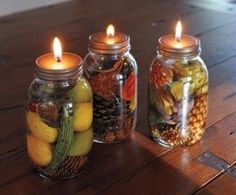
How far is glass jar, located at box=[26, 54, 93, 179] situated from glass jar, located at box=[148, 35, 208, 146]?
0.39 feet

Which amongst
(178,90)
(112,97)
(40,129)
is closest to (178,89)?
(178,90)

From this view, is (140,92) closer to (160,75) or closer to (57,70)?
(160,75)

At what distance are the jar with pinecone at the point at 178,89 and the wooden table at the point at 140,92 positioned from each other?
4cm

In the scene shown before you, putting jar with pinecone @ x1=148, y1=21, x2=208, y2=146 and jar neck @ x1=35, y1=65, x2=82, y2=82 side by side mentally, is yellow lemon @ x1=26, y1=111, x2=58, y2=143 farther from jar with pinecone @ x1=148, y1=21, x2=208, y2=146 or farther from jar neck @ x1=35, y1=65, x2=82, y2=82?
jar with pinecone @ x1=148, y1=21, x2=208, y2=146

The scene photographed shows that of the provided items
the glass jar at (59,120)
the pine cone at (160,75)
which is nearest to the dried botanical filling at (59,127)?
the glass jar at (59,120)

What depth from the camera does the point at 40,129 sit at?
0.65 meters

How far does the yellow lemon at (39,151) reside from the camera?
0.66 m

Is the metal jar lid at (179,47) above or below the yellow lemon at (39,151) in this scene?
above

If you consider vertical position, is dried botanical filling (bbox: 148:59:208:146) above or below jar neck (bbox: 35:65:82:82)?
below

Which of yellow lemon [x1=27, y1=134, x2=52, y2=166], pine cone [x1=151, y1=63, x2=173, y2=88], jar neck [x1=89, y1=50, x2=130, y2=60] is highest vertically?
jar neck [x1=89, y1=50, x2=130, y2=60]

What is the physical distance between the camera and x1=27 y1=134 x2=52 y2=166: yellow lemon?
659 mm

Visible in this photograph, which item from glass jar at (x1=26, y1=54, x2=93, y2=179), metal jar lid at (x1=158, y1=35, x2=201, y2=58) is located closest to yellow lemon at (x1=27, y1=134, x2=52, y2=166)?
glass jar at (x1=26, y1=54, x2=93, y2=179)

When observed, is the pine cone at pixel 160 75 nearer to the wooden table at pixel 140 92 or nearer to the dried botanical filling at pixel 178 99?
the dried botanical filling at pixel 178 99

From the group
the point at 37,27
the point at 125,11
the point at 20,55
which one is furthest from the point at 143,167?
the point at 125,11
